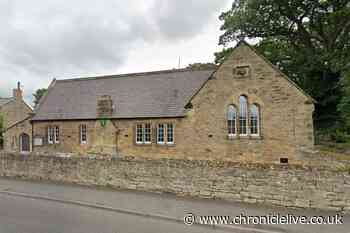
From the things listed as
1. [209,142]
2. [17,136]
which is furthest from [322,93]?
[17,136]

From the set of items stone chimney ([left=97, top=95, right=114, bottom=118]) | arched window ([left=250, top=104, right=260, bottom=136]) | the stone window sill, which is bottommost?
the stone window sill

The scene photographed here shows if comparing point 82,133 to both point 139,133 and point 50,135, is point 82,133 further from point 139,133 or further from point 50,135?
point 139,133

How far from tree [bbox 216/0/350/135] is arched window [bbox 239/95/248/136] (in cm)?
1363

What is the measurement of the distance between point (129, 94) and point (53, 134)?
854 centimetres

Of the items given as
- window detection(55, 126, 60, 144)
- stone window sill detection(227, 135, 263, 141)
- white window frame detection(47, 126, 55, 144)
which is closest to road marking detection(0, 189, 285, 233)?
stone window sill detection(227, 135, 263, 141)

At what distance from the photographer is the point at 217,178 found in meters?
10.9

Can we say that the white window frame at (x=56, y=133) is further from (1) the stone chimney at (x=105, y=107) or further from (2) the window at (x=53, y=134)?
(1) the stone chimney at (x=105, y=107)

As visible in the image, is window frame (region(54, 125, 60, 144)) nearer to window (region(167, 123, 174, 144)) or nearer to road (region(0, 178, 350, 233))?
window (region(167, 123, 174, 144))

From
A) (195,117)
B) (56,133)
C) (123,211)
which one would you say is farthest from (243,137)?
(56,133)

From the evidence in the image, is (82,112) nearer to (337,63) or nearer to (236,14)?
(236,14)

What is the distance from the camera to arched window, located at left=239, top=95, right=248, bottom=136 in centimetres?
2136

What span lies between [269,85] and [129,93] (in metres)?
13.4

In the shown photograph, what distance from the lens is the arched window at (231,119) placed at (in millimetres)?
21609

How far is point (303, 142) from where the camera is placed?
1962 centimetres
